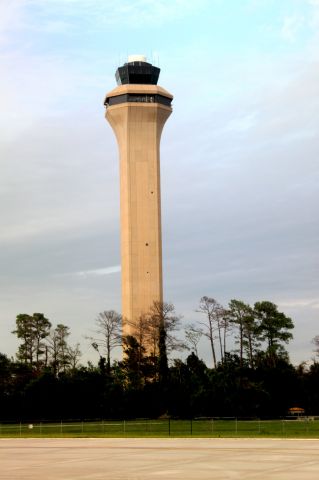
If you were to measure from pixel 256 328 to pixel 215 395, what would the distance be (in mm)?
39206

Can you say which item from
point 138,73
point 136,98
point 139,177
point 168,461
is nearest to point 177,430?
point 168,461

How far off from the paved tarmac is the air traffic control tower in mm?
80102

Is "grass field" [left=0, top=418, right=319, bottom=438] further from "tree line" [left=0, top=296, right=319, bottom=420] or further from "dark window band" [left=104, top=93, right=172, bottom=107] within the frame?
"dark window band" [left=104, top=93, right=172, bottom=107]

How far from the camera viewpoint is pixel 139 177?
132 meters

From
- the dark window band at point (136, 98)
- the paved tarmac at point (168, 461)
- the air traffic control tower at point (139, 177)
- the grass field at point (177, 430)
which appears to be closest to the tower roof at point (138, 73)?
the air traffic control tower at point (139, 177)

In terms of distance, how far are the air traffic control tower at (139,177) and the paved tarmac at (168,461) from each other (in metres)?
80.1

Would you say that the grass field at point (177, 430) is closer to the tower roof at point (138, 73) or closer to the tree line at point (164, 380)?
the tree line at point (164, 380)

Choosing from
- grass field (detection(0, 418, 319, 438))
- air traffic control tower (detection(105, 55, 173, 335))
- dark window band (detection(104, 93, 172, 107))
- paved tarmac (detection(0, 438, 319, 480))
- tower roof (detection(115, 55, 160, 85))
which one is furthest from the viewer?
tower roof (detection(115, 55, 160, 85))

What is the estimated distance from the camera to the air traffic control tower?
129m

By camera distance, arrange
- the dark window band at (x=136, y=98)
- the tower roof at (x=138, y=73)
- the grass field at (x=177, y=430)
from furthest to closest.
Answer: the tower roof at (x=138, y=73)
the dark window band at (x=136, y=98)
the grass field at (x=177, y=430)

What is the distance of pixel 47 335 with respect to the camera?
445ft

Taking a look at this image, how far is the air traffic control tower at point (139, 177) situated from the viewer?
129475mm

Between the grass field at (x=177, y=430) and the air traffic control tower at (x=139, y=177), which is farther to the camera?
the air traffic control tower at (x=139, y=177)

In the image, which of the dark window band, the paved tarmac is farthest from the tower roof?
the paved tarmac
